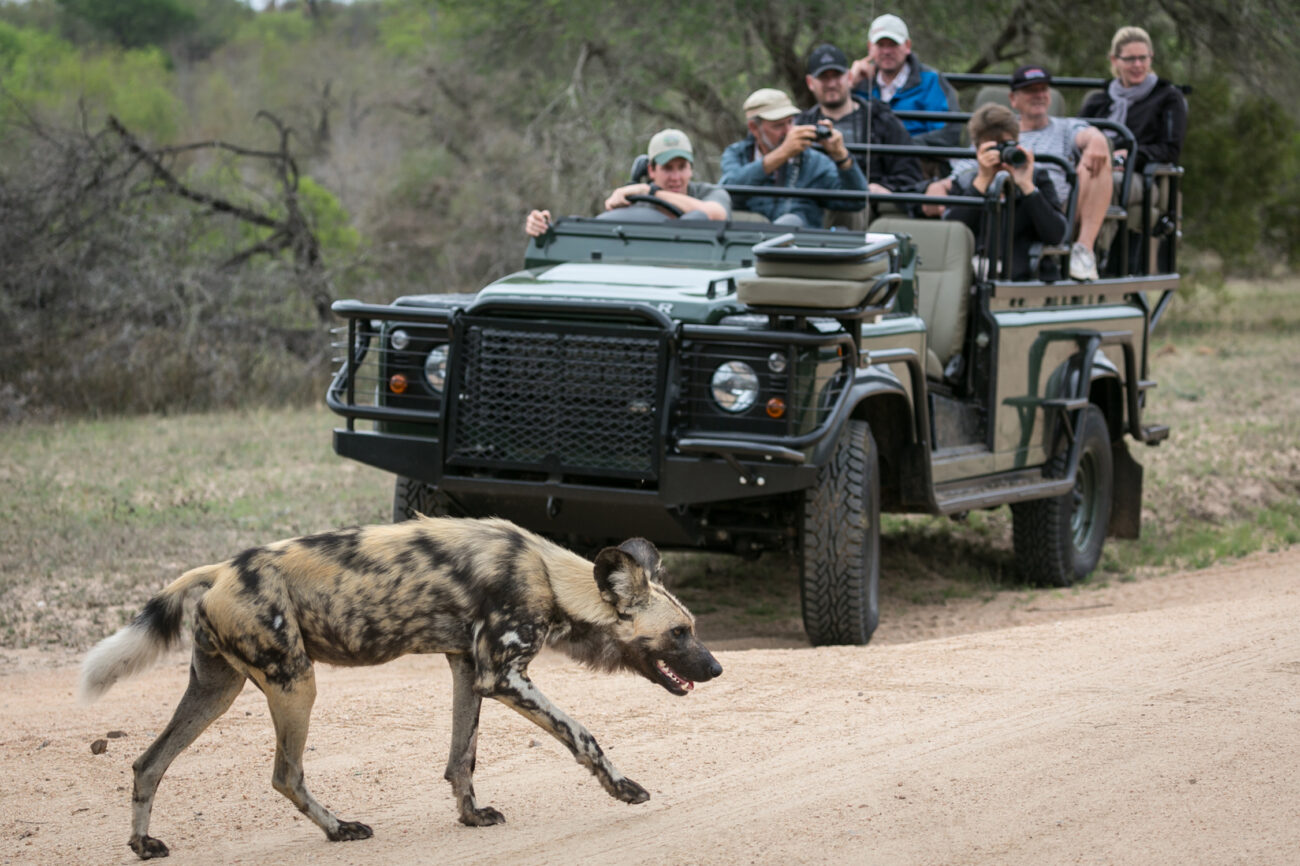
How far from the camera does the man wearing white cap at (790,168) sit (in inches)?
323

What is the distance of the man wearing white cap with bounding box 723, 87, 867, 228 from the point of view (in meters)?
8.20

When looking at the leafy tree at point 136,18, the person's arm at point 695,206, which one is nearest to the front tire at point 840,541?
the person's arm at point 695,206

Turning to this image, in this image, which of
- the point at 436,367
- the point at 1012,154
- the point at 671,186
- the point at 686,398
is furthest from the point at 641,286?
the point at 1012,154

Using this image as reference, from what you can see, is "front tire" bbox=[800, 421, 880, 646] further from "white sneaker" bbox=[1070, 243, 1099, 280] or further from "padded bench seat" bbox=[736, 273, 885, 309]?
"white sneaker" bbox=[1070, 243, 1099, 280]

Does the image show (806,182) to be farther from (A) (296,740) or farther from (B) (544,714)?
(A) (296,740)

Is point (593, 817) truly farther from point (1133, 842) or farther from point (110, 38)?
point (110, 38)

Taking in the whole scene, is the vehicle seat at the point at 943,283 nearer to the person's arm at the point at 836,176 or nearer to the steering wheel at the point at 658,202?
the person's arm at the point at 836,176

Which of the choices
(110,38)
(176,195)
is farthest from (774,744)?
(110,38)

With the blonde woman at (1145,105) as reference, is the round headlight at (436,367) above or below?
below

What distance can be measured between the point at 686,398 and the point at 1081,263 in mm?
3612

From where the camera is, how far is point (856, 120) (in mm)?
9109

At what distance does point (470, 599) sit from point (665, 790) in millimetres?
851

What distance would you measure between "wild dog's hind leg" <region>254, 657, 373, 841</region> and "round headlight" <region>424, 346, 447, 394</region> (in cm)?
256

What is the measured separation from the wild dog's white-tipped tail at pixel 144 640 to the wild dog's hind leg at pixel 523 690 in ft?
2.55
